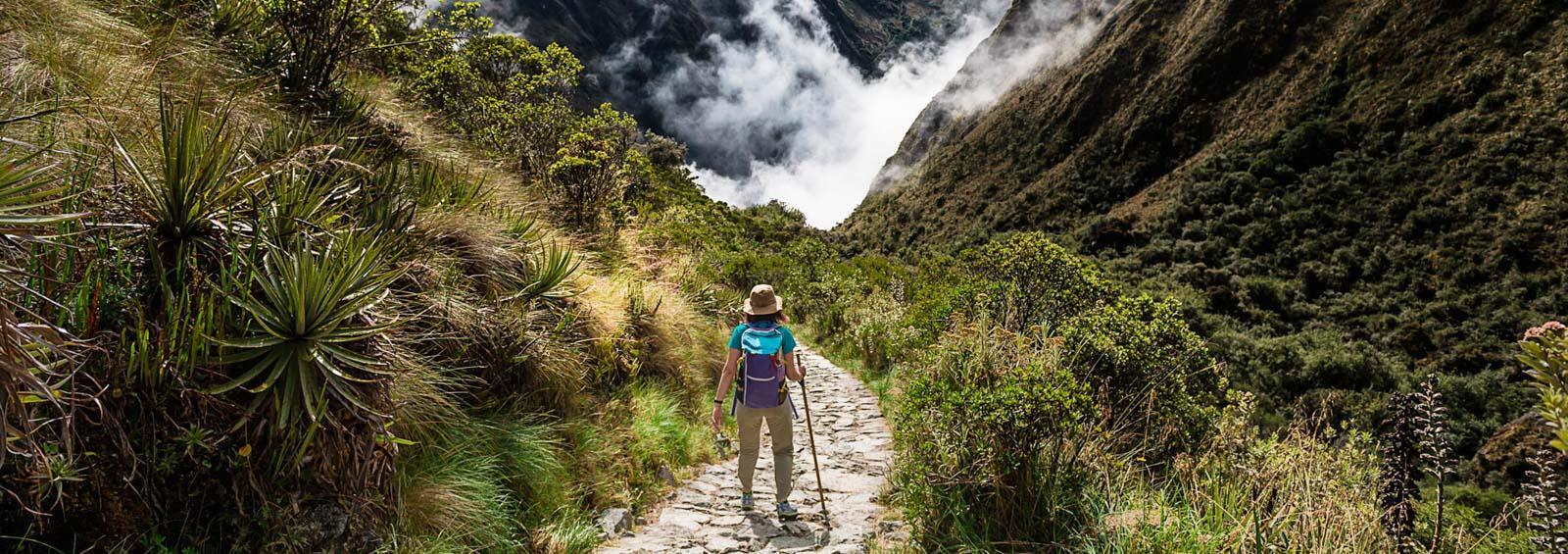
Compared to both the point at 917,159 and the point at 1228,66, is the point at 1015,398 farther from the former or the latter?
the point at 917,159

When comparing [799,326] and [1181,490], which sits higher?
[1181,490]

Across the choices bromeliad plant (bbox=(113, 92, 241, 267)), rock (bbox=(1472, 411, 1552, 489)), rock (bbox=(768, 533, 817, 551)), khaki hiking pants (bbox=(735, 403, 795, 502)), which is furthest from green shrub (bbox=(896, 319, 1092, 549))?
rock (bbox=(1472, 411, 1552, 489))

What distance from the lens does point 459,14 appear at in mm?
10047

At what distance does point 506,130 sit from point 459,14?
5.99 feet

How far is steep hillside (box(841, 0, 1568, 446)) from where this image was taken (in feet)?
123

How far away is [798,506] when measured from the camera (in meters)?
4.89

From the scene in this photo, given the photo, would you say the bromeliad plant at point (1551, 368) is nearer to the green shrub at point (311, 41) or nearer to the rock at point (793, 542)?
the rock at point (793, 542)

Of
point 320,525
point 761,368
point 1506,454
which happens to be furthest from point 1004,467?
point 1506,454

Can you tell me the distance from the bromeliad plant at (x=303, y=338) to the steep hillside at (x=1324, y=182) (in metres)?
26.0

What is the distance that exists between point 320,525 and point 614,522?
69.1 inches

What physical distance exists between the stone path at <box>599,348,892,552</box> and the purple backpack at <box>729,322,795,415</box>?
83 centimetres

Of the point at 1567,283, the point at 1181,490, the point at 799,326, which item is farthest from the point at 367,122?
the point at 1567,283

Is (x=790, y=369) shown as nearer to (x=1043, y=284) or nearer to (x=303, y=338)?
(x=303, y=338)

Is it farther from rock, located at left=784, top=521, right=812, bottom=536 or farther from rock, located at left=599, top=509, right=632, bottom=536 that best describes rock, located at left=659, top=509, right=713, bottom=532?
rock, located at left=784, top=521, right=812, bottom=536
